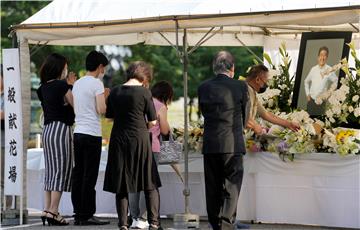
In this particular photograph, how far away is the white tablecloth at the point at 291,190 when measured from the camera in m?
9.93

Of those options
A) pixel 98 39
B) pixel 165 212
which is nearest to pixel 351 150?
pixel 165 212

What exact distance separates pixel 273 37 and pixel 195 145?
3609 millimetres

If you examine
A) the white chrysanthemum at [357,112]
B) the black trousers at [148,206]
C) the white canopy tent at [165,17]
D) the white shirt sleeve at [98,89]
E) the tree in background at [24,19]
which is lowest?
the black trousers at [148,206]

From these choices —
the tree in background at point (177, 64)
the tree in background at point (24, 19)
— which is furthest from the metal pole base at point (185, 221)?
the tree in background at point (177, 64)

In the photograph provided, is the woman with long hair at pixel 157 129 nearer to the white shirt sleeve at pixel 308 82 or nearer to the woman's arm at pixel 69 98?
the woman's arm at pixel 69 98

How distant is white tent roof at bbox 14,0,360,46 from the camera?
369 inches

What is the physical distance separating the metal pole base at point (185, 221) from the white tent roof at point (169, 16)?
6.73 feet

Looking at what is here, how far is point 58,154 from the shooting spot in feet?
34.7

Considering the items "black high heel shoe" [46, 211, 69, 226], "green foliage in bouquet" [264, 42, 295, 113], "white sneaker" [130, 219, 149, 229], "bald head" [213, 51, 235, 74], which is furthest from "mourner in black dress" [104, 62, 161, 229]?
"green foliage in bouquet" [264, 42, 295, 113]

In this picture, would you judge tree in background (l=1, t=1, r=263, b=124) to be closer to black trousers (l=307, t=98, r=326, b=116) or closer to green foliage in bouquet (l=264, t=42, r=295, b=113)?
green foliage in bouquet (l=264, t=42, r=295, b=113)

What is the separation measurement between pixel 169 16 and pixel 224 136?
1614mm

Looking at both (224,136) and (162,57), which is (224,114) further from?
(162,57)

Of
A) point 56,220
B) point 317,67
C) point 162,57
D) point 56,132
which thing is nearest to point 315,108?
point 317,67

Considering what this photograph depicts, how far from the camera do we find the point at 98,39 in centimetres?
1276
